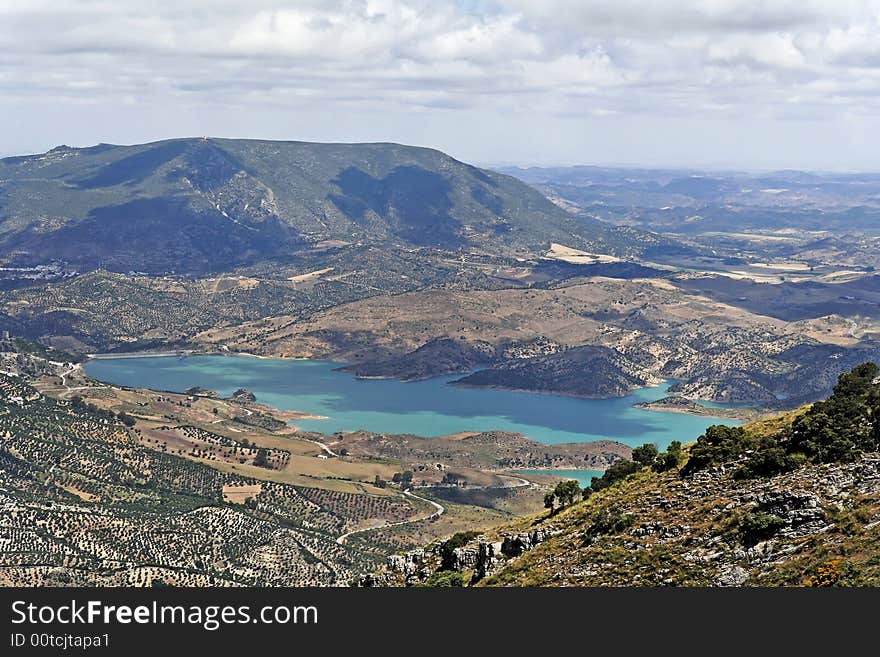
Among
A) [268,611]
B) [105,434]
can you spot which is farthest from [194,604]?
[105,434]

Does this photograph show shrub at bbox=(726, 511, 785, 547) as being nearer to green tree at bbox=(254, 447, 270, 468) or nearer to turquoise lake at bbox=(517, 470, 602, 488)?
green tree at bbox=(254, 447, 270, 468)

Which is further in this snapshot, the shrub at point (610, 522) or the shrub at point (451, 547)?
the shrub at point (451, 547)

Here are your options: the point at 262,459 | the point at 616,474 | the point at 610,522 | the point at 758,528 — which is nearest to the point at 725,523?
the point at 758,528

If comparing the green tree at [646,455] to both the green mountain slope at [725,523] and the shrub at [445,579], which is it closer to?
the green mountain slope at [725,523]

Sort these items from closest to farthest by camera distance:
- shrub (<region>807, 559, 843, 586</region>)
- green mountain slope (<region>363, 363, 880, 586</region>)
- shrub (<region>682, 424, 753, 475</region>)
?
shrub (<region>807, 559, 843, 586</region>)
green mountain slope (<region>363, 363, 880, 586</region>)
shrub (<region>682, 424, 753, 475</region>)

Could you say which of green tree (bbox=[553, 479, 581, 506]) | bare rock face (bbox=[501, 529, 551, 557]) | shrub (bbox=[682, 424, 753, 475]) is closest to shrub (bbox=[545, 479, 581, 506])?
green tree (bbox=[553, 479, 581, 506])

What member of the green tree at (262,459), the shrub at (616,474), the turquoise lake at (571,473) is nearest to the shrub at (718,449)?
the shrub at (616,474)

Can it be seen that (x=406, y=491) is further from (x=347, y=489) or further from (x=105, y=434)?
(x=105, y=434)

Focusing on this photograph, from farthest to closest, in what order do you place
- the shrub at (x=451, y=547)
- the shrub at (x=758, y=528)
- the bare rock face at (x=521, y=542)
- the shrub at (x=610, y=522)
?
the shrub at (x=451, y=547) < the bare rock face at (x=521, y=542) < the shrub at (x=610, y=522) < the shrub at (x=758, y=528)

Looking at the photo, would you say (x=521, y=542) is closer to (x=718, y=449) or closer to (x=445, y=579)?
(x=445, y=579)

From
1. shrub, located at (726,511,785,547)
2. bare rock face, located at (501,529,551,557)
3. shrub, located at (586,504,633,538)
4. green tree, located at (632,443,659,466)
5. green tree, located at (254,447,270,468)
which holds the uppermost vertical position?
shrub, located at (726,511,785,547)

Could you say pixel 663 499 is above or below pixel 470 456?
above
